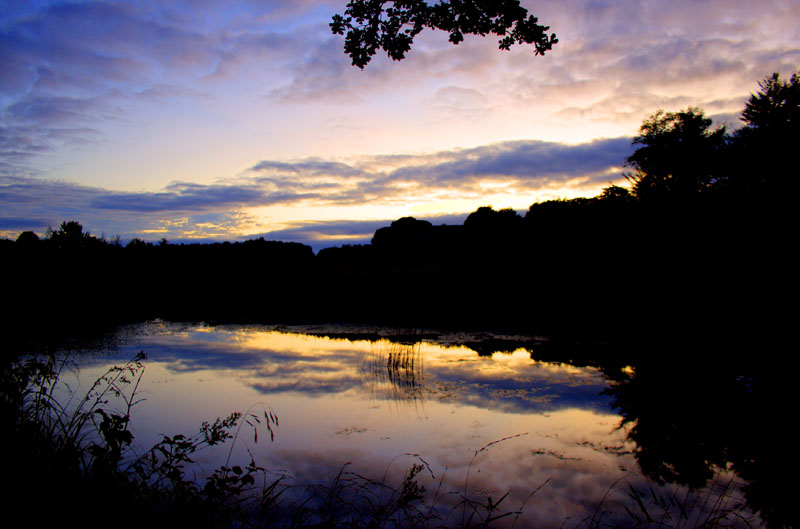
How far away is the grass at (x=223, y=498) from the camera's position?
3.55 meters

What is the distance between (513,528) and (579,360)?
7.32 meters

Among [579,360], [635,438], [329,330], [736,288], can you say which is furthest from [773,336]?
[329,330]

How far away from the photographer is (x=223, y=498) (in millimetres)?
3838

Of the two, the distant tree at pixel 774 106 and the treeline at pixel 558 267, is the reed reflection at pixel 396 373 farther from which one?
the distant tree at pixel 774 106

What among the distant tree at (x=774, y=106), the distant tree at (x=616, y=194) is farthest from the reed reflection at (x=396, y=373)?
the distant tree at (x=774, y=106)

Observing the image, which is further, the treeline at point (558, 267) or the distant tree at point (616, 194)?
the distant tree at point (616, 194)

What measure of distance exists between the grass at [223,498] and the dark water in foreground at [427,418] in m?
0.07

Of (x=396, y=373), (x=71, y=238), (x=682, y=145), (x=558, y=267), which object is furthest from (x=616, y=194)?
(x=71, y=238)

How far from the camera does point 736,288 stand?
14.5 meters

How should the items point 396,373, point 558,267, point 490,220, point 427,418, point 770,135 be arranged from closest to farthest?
1. point 427,418
2. point 396,373
3. point 558,267
4. point 770,135
5. point 490,220

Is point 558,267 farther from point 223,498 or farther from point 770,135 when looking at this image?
point 223,498

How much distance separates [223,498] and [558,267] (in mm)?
23881

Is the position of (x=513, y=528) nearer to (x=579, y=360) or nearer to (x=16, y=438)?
(x=16, y=438)

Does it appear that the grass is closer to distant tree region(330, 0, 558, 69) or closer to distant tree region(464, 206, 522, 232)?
distant tree region(330, 0, 558, 69)
